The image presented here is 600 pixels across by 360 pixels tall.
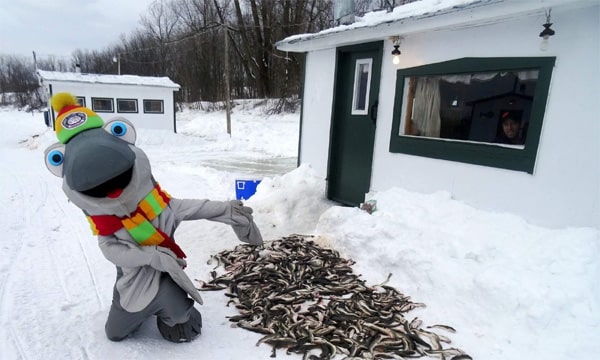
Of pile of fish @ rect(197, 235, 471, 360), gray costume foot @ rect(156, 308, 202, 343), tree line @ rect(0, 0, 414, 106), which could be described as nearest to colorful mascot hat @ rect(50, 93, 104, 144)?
gray costume foot @ rect(156, 308, 202, 343)

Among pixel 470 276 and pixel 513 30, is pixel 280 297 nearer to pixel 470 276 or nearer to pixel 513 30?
pixel 470 276

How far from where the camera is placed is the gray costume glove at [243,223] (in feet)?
9.63

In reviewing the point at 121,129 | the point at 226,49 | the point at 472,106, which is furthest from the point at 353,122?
the point at 226,49

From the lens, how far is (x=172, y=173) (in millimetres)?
9367

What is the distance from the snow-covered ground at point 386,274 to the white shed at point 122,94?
1252 cm

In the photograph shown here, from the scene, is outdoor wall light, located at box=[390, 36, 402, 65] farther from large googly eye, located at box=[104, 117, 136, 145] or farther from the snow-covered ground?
large googly eye, located at box=[104, 117, 136, 145]

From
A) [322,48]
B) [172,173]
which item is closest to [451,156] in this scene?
[322,48]

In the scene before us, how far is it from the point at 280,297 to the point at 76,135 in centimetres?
214

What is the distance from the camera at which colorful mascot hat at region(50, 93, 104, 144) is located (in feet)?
7.77

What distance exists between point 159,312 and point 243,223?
906mm

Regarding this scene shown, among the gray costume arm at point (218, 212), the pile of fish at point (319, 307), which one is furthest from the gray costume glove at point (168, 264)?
the pile of fish at point (319, 307)

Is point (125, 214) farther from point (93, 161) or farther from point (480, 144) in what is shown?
point (480, 144)

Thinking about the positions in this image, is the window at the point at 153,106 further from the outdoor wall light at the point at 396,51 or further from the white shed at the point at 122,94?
the outdoor wall light at the point at 396,51

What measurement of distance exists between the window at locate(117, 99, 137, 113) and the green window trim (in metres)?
16.1
